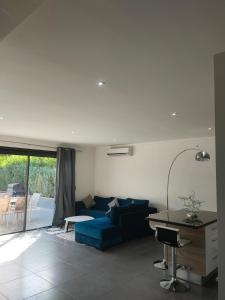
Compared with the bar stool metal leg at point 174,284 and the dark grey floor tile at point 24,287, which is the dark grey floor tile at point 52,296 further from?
the bar stool metal leg at point 174,284

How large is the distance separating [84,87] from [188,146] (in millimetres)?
4098

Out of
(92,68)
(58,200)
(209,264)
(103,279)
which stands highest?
(92,68)

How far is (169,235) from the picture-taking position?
3.23 meters

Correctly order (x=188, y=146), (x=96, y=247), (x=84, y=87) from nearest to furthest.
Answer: (x=84, y=87) → (x=96, y=247) → (x=188, y=146)

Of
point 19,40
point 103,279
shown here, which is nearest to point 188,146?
point 103,279

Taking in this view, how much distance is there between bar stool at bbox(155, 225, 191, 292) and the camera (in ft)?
10.4

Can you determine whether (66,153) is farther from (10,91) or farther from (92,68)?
(92,68)

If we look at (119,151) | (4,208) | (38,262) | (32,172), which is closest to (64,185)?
(32,172)

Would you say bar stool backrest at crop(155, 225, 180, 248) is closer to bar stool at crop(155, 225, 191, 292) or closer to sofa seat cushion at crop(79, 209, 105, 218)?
bar stool at crop(155, 225, 191, 292)

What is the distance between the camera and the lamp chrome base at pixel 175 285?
3243 mm

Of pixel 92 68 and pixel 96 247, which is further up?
pixel 92 68

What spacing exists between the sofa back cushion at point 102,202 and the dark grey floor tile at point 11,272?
3614mm

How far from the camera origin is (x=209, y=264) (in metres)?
3.46

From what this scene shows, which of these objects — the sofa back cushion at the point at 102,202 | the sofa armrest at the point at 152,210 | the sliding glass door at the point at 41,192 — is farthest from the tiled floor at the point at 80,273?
the sofa back cushion at the point at 102,202
